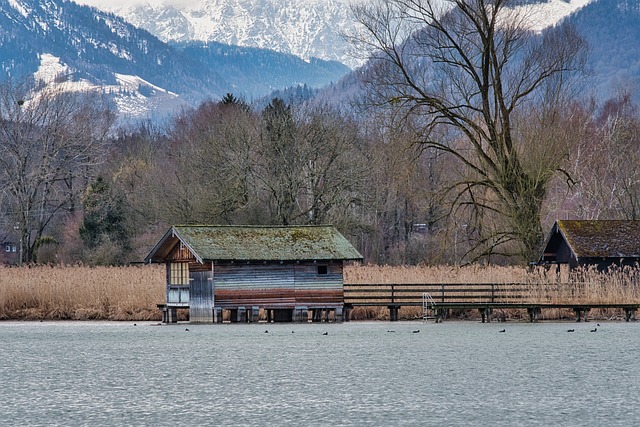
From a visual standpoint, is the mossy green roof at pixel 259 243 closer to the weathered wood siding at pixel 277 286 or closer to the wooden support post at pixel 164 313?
the weathered wood siding at pixel 277 286

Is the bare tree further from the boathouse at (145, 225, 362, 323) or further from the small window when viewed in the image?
the boathouse at (145, 225, 362, 323)

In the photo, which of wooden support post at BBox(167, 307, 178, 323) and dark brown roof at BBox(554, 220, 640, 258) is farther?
dark brown roof at BBox(554, 220, 640, 258)

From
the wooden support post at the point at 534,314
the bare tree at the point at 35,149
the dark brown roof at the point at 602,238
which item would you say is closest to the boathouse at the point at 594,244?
the dark brown roof at the point at 602,238

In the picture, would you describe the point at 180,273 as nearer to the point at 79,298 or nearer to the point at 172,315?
the point at 172,315

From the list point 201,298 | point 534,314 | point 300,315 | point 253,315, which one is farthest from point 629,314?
point 201,298

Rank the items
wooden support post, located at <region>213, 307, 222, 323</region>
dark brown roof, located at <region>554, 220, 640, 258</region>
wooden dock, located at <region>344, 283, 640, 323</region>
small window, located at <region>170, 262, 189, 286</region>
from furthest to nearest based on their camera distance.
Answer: dark brown roof, located at <region>554, 220, 640, 258</region> < small window, located at <region>170, 262, 189, 286</region> < wooden support post, located at <region>213, 307, 222, 323</region> < wooden dock, located at <region>344, 283, 640, 323</region>

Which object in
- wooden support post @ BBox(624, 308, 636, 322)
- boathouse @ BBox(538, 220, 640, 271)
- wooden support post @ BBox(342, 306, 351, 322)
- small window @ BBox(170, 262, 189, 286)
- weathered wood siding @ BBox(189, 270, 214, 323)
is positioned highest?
boathouse @ BBox(538, 220, 640, 271)

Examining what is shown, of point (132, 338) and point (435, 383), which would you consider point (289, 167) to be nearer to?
point (132, 338)

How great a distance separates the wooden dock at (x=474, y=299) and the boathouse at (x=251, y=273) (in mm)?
1477

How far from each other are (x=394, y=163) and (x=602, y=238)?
926 cm

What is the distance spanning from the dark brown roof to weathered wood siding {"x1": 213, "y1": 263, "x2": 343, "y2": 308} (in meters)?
9.89

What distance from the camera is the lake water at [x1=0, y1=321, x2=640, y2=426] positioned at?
18.7 meters

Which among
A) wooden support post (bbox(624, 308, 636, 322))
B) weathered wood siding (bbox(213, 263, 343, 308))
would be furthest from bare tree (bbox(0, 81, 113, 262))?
wooden support post (bbox(624, 308, 636, 322))

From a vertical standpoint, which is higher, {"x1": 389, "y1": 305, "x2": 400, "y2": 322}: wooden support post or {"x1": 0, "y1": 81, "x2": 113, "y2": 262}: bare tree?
{"x1": 0, "y1": 81, "x2": 113, "y2": 262}: bare tree
